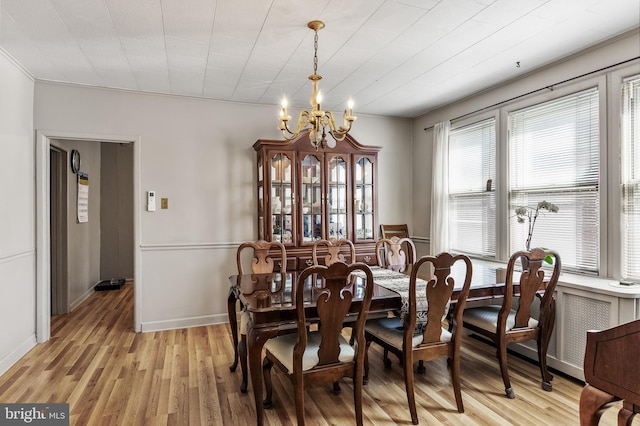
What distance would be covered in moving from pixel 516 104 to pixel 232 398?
357 cm

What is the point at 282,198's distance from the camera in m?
4.12

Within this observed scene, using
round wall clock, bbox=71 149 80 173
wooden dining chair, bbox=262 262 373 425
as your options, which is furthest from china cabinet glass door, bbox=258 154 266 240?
round wall clock, bbox=71 149 80 173

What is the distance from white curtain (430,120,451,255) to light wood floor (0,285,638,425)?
1.27 meters

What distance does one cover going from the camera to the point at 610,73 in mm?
2760

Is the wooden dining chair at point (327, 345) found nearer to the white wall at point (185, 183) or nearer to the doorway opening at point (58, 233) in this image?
the white wall at point (185, 183)

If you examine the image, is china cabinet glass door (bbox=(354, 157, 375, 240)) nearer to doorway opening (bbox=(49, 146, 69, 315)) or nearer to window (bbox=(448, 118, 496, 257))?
window (bbox=(448, 118, 496, 257))

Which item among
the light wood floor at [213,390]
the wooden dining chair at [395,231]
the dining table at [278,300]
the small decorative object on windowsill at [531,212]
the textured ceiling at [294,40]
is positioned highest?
the textured ceiling at [294,40]

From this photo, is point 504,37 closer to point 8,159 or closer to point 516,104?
point 516,104

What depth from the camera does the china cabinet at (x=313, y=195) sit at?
13.4ft

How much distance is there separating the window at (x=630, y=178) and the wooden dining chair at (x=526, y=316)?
58cm

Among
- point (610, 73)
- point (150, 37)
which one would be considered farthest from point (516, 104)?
point (150, 37)

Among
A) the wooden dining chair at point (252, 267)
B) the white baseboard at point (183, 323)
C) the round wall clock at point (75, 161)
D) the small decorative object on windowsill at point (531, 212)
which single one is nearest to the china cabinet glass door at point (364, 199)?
the wooden dining chair at point (252, 267)

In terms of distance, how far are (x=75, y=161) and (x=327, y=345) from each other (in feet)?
15.6

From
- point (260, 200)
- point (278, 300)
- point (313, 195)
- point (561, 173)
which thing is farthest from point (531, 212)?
point (260, 200)
